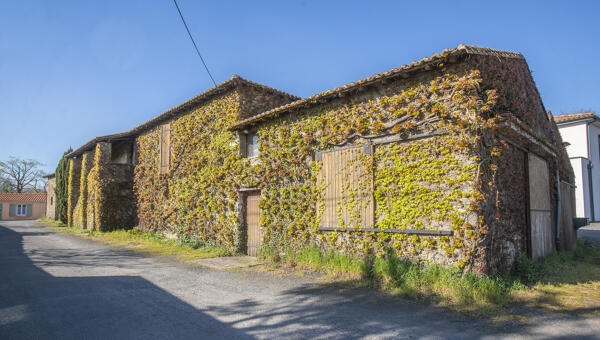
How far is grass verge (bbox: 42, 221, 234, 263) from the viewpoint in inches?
415

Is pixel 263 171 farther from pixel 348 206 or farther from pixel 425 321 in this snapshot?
pixel 425 321

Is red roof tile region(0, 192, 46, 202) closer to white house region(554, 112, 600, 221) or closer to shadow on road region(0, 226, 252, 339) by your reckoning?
shadow on road region(0, 226, 252, 339)

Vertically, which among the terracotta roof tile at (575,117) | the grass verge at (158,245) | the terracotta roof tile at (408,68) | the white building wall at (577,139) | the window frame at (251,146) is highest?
the terracotta roof tile at (575,117)

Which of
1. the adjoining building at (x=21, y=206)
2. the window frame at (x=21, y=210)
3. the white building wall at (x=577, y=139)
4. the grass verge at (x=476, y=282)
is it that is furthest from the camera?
the window frame at (x=21, y=210)

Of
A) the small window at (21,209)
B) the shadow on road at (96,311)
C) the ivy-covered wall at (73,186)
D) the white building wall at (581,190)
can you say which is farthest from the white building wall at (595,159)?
the small window at (21,209)

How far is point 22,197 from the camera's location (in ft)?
134

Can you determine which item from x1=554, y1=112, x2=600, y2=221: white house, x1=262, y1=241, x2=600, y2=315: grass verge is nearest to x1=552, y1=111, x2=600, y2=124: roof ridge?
x1=554, y1=112, x2=600, y2=221: white house

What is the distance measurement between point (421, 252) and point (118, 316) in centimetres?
494

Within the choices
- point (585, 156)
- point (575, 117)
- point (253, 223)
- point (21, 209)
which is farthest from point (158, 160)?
point (21, 209)

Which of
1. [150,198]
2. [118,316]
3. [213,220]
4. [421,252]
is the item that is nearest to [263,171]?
[213,220]

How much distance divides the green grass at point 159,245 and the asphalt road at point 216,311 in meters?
2.81

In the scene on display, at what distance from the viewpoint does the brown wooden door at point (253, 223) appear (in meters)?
10.2

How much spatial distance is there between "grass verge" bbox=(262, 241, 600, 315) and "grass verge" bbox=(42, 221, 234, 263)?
370cm

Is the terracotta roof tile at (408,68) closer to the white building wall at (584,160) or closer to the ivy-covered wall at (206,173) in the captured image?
the ivy-covered wall at (206,173)
